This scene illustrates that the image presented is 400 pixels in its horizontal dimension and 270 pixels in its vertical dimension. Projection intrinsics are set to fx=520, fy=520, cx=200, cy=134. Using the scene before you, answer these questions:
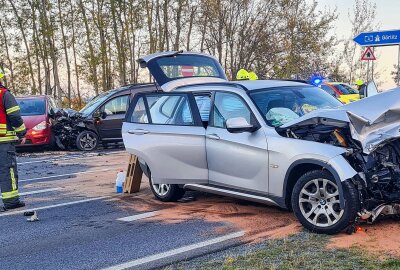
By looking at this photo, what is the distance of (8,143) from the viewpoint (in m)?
7.80

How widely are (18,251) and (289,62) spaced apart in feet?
87.7

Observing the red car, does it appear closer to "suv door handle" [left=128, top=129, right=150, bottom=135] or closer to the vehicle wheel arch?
"suv door handle" [left=128, top=129, right=150, bottom=135]

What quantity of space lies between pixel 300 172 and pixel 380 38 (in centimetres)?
1028

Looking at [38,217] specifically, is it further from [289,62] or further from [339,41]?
[339,41]

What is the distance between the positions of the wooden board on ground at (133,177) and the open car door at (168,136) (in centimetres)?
70

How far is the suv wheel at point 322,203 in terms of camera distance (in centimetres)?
524

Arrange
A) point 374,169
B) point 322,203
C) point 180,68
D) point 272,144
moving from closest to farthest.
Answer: point 374,169
point 322,203
point 272,144
point 180,68

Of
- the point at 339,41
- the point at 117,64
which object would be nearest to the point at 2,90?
the point at 117,64

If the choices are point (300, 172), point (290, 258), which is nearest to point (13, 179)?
point (300, 172)

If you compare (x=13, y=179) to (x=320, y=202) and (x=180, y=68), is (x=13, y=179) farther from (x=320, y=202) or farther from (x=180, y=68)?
(x=320, y=202)

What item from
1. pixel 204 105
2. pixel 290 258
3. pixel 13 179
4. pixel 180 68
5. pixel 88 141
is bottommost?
pixel 290 258

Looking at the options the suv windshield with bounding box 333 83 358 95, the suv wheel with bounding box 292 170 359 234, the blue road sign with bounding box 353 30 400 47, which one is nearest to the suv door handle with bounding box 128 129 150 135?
the suv wheel with bounding box 292 170 359 234

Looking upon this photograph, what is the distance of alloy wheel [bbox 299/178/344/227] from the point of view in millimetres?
5387

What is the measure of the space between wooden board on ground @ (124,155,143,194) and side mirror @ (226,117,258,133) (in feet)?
9.20
